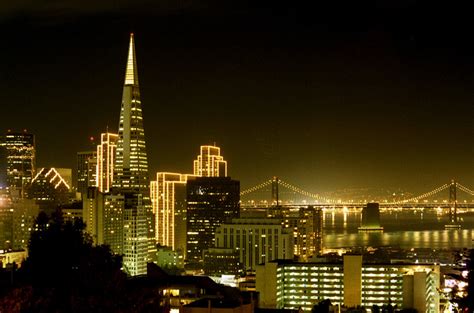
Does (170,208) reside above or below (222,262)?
above

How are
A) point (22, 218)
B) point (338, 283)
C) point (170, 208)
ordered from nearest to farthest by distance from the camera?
Result: 1. point (338, 283)
2. point (22, 218)
3. point (170, 208)

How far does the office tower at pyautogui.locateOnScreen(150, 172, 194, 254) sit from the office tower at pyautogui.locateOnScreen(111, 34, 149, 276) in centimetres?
126

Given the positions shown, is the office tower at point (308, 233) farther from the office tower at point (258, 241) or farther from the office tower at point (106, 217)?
the office tower at point (106, 217)

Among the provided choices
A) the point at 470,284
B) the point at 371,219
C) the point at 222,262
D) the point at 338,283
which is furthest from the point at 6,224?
the point at 470,284

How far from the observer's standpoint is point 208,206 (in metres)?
22.7

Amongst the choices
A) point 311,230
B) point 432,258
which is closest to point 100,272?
point 432,258

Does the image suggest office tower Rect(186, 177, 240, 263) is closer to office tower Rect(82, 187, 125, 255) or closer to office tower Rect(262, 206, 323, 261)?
office tower Rect(262, 206, 323, 261)

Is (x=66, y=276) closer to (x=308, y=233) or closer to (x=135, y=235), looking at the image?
(x=135, y=235)

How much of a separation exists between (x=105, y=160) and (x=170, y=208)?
7.78ft

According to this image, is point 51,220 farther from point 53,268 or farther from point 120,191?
point 120,191

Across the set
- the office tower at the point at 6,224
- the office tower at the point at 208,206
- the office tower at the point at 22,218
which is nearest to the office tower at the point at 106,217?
the office tower at the point at 22,218

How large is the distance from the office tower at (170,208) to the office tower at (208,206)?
79 cm

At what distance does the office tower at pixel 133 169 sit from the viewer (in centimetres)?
1931

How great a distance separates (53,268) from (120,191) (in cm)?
1763
